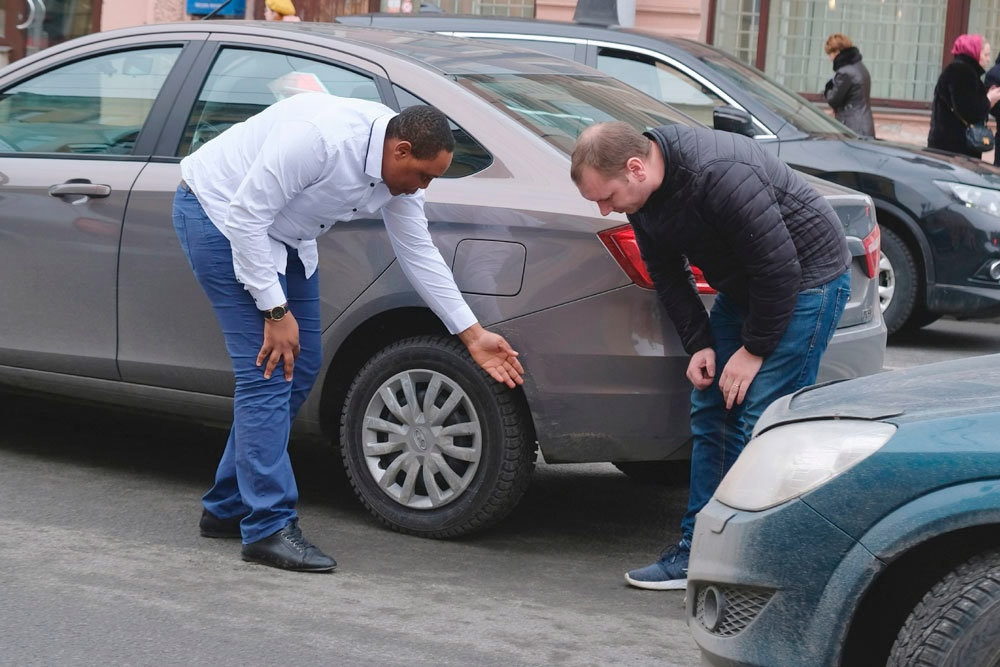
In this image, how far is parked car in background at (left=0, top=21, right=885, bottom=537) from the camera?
14.4 ft

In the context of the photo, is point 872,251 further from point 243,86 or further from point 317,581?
point 243,86

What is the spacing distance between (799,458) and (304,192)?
1889 millimetres

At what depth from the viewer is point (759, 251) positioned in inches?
158

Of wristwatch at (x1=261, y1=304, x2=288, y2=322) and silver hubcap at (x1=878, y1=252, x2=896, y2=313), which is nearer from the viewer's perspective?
wristwatch at (x1=261, y1=304, x2=288, y2=322)

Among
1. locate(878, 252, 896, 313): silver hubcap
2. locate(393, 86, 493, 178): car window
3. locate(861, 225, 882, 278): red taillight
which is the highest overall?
locate(393, 86, 493, 178): car window

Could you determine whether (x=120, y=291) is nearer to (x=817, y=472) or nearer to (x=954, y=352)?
(x=817, y=472)

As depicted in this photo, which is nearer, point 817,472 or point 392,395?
point 817,472

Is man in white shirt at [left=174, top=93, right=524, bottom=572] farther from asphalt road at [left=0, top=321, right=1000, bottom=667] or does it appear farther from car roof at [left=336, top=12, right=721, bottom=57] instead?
car roof at [left=336, top=12, right=721, bottom=57]

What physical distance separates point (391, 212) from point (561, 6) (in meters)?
11.5

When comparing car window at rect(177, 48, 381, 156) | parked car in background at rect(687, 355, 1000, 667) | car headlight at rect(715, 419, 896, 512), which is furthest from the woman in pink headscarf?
car headlight at rect(715, 419, 896, 512)

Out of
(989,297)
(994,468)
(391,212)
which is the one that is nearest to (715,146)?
(391,212)

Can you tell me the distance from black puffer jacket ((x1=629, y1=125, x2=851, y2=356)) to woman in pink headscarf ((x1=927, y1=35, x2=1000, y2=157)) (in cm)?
838

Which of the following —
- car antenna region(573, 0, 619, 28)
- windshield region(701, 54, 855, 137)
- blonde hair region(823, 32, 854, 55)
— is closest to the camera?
windshield region(701, 54, 855, 137)

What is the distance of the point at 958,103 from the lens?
39.5 ft
